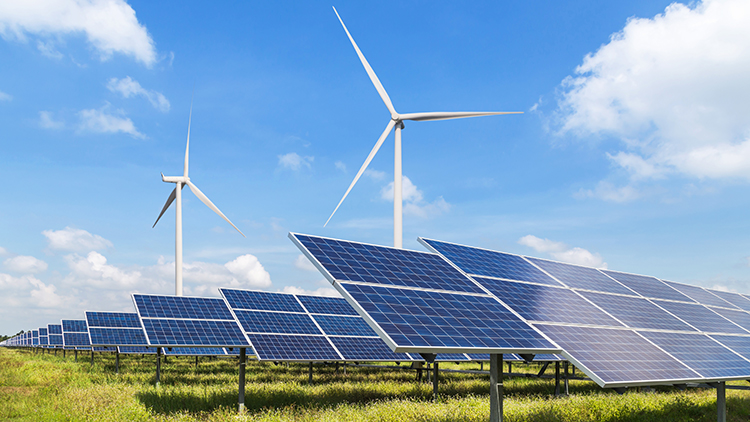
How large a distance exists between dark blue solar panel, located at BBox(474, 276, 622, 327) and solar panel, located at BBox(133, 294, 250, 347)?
13234mm

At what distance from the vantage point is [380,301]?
13.6 m

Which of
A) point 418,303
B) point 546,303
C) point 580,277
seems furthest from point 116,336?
point 546,303

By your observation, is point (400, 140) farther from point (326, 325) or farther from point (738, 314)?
point (738, 314)

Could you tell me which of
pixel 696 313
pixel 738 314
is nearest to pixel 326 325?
pixel 696 313

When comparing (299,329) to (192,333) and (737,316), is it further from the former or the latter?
(737,316)

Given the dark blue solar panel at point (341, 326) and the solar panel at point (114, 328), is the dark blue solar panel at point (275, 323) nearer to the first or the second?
the dark blue solar panel at point (341, 326)

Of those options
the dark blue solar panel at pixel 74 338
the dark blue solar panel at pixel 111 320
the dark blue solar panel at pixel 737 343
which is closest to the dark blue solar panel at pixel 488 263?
the dark blue solar panel at pixel 737 343

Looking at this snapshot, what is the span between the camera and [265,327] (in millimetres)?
28656

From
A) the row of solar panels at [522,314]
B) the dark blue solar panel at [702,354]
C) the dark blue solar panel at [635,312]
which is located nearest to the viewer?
the row of solar panels at [522,314]

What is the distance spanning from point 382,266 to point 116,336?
36.0 m

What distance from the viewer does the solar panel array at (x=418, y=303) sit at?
12.3 metres

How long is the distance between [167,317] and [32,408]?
733 cm

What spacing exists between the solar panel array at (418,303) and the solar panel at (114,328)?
2933 cm

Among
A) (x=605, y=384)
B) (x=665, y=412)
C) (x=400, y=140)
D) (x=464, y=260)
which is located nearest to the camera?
(x=605, y=384)
